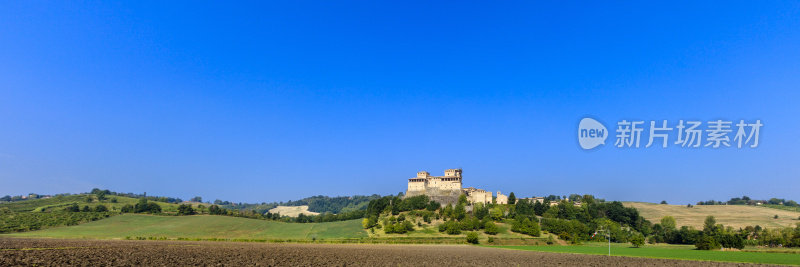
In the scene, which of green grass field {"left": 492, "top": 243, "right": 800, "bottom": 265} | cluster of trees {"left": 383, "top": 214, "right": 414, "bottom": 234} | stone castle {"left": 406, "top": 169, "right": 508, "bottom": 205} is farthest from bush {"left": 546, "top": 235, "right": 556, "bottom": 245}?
stone castle {"left": 406, "top": 169, "right": 508, "bottom": 205}

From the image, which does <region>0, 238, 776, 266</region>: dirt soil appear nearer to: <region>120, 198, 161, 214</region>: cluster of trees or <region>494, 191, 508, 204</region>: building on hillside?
<region>120, 198, 161, 214</region>: cluster of trees

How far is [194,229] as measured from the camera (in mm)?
129875

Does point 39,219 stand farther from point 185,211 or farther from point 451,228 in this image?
point 451,228

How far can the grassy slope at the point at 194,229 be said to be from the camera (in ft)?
387

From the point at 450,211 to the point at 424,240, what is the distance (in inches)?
1663

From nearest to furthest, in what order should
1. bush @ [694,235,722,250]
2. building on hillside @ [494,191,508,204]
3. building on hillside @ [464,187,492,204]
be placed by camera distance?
1. bush @ [694,235,722,250]
2. building on hillside @ [464,187,492,204]
3. building on hillside @ [494,191,508,204]

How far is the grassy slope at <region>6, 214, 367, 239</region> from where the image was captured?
11806 centimetres

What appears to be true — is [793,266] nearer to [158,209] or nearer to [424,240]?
[424,240]

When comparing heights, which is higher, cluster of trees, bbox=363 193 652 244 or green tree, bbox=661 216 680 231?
cluster of trees, bbox=363 193 652 244

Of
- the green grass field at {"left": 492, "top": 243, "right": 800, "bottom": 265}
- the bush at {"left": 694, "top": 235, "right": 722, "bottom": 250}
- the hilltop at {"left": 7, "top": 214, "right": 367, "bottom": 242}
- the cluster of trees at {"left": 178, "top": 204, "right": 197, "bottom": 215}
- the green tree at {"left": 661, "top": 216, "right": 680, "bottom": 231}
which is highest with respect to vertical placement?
the green grass field at {"left": 492, "top": 243, "right": 800, "bottom": 265}

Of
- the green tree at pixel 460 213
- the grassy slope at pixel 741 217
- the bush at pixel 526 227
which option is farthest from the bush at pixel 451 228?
the grassy slope at pixel 741 217

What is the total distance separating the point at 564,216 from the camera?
159750mm

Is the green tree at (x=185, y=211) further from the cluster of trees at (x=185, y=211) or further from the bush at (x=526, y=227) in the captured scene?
the bush at (x=526, y=227)

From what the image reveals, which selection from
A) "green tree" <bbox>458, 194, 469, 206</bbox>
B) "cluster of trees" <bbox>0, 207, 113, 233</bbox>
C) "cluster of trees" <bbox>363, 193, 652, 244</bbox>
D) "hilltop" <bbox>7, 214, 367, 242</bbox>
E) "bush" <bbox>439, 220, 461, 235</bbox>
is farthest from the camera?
"green tree" <bbox>458, 194, 469, 206</bbox>
